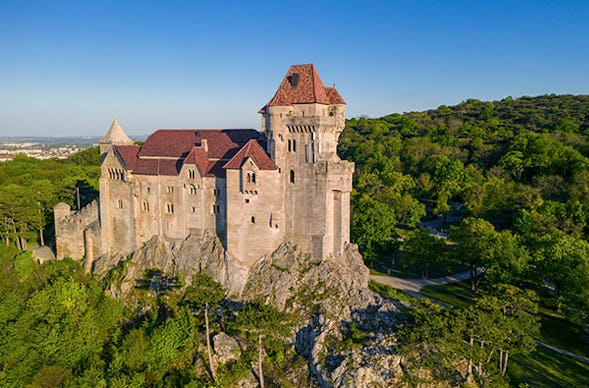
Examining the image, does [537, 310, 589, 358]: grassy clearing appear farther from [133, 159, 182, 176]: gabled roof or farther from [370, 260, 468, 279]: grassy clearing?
[133, 159, 182, 176]: gabled roof

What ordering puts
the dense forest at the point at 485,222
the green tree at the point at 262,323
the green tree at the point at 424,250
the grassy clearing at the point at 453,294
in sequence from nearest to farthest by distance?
the dense forest at the point at 485,222 → the green tree at the point at 262,323 → the grassy clearing at the point at 453,294 → the green tree at the point at 424,250

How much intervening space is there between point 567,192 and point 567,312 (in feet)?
122

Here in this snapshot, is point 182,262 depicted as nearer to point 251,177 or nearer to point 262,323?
point 251,177

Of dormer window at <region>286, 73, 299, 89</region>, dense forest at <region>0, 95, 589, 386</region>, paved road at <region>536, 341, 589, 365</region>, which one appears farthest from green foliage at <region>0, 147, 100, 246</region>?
paved road at <region>536, 341, 589, 365</region>

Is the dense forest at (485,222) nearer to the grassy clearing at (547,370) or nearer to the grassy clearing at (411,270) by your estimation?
the grassy clearing at (411,270)

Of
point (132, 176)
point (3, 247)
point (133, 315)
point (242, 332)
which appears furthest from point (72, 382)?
point (3, 247)

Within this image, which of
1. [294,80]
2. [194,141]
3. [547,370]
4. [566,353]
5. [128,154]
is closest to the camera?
[547,370]

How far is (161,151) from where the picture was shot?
57438 millimetres

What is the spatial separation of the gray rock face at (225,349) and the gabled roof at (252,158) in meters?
19.7

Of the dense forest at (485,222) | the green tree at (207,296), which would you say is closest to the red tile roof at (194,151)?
the green tree at (207,296)

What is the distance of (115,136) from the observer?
6141 cm

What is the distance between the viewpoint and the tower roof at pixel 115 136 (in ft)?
201

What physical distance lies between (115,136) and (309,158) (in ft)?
105

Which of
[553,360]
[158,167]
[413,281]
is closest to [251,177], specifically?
[158,167]
